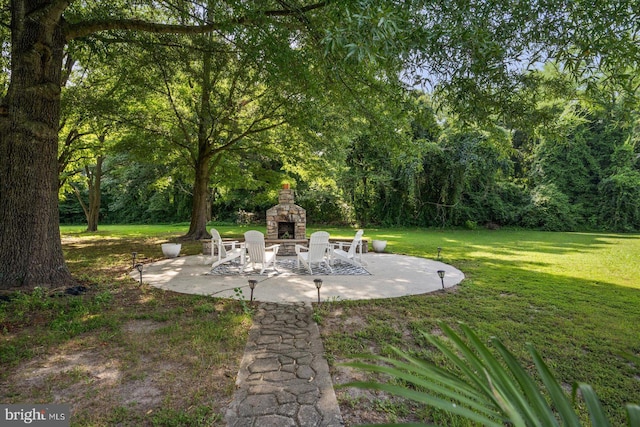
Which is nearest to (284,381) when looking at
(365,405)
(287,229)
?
(365,405)

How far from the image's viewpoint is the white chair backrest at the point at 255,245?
21.7 feet

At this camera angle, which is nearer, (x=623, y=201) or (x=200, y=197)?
(x=200, y=197)

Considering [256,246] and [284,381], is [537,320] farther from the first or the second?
[256,246]

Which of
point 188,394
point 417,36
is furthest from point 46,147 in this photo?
point 417,36

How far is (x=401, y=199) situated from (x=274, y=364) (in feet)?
62.0

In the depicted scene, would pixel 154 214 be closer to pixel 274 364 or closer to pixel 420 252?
pixel 420 252

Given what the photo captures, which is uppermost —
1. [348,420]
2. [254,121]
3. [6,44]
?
[6,44]

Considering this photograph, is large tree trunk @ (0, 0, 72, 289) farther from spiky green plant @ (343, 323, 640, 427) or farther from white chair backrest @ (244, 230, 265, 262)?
spiky green plant @ (343, 323, 640, 427)

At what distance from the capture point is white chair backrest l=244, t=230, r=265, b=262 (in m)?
6.62

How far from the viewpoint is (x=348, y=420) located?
6.87 feet

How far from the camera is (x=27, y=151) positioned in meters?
4.70

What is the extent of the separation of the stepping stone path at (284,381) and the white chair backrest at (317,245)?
9.87 ft

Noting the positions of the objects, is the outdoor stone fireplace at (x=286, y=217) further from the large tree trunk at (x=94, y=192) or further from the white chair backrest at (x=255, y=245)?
the large tree trunk at (x=94, y=192)

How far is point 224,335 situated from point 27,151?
169 inches
